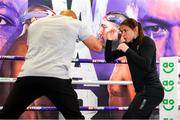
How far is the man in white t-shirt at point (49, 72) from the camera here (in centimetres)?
254

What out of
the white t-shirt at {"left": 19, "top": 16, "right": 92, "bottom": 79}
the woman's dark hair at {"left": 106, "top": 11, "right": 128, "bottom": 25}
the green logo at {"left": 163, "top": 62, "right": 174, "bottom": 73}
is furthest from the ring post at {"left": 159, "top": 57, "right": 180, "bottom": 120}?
the woman's dark hair at {"left": 106, "top": 11, "right": 128, "bottom": 25}

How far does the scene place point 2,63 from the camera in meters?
4.54

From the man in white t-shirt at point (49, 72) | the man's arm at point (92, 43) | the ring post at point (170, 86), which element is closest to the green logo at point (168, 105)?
the ring post at point (170, 86)

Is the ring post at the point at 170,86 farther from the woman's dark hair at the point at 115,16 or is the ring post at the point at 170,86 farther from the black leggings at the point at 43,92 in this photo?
the woman's dark hair at the point at 115,16

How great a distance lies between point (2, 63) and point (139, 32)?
86.2 inches

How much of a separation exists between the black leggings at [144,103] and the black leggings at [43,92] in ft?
1.43

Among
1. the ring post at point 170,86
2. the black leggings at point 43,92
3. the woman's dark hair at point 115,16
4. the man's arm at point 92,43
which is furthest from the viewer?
the woman's dark hair at point 115,16

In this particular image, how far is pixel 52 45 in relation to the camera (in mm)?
2605

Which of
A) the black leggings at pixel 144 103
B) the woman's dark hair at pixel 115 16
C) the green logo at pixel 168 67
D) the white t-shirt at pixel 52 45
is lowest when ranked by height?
the black leggings at pixel 144 103

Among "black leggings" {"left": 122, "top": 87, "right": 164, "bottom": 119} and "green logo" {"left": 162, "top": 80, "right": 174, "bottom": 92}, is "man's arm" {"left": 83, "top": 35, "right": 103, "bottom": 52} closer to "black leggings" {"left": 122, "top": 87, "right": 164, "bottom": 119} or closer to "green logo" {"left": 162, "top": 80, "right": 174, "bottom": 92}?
"black leggings" {"left": 122, "top": 87, "right": 164, "bottom": 119}

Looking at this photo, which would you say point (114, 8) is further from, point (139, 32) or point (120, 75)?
point (139, 32)

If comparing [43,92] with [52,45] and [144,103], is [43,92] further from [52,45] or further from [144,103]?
[144,103]

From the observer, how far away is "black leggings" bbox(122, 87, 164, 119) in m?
2.77

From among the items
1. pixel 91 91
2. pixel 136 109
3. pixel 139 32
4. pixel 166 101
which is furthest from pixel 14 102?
pixel 91 91
